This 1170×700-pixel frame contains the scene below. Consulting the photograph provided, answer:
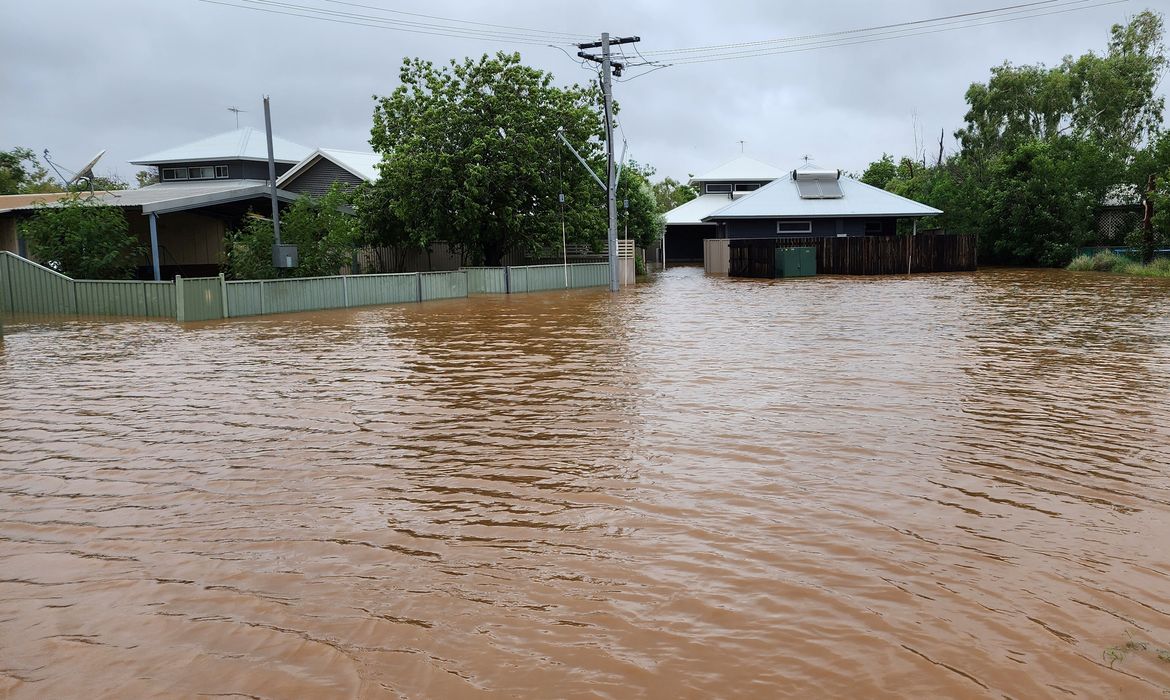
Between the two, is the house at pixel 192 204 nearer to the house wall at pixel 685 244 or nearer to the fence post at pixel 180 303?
the fence post at pixel 180 303

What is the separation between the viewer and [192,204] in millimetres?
28391

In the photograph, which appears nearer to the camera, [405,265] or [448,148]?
[448,148]

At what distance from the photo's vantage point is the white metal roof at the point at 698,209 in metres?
63.4

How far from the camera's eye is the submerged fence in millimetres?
24266

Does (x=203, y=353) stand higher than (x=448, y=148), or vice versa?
(x=448, y=148)

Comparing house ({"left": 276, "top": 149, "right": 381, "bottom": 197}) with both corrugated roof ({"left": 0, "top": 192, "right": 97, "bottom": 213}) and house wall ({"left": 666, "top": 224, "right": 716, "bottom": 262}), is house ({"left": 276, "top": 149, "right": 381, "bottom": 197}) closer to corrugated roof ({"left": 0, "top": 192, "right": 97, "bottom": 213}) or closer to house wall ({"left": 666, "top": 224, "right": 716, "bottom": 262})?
corrugated roof ({"left": 0, "top": 192, "right": 97, "bottom": 213})

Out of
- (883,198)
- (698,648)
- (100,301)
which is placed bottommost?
(698,648)

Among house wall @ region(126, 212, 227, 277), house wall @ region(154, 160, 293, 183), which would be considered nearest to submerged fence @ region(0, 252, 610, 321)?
house wall @ region(126, 212, 227, 277)

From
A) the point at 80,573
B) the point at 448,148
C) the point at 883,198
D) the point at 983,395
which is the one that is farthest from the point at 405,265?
the point at 80,573

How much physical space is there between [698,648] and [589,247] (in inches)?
1457

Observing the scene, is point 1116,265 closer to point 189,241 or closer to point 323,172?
point 323,172

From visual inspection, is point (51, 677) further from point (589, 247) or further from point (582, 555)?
point (589, 247)

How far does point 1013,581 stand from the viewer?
5.13 meters

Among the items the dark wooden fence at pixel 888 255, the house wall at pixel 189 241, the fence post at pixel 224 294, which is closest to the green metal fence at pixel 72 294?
the fence post at pixel 224 294
